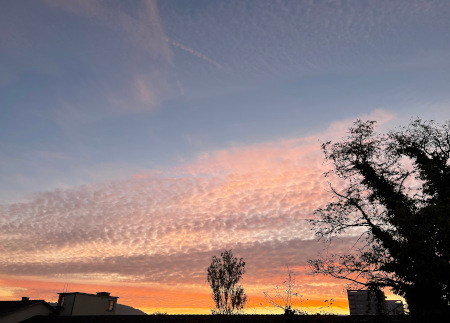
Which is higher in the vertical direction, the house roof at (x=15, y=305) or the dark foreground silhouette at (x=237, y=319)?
the house roof at (x=15, y=305)

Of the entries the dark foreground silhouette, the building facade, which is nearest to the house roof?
the building facade

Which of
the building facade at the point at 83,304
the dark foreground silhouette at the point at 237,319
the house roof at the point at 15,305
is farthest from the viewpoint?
the building facade at the point at 83,304

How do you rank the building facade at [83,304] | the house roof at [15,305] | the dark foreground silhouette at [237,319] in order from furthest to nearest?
the building facade at [83,304] < the house roof at [15,305] < the dark foreground silhouette at [237,319]

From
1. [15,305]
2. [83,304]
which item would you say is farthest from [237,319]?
[15,305]

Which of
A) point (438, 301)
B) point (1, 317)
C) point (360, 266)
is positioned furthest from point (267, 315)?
point (1, 317)

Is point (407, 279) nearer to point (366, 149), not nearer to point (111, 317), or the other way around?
point (366, 149)

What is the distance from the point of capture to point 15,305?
1820 inches

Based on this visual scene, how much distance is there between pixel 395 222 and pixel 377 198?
582 cm

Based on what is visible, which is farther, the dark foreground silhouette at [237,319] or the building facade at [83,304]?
the building facade at [83,304]

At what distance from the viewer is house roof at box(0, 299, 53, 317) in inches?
1643

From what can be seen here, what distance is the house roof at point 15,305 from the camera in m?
41.7

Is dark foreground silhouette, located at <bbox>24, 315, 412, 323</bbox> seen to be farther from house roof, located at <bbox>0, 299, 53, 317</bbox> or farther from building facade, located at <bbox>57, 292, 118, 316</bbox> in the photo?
building facade, located at <bbox>57, 292, 118, 316</bbox>

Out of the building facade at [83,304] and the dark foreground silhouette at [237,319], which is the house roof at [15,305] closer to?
the building facade at [83,304]

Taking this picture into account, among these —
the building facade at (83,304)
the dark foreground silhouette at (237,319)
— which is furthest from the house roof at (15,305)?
the dark foreground silhouette at (237,319)
